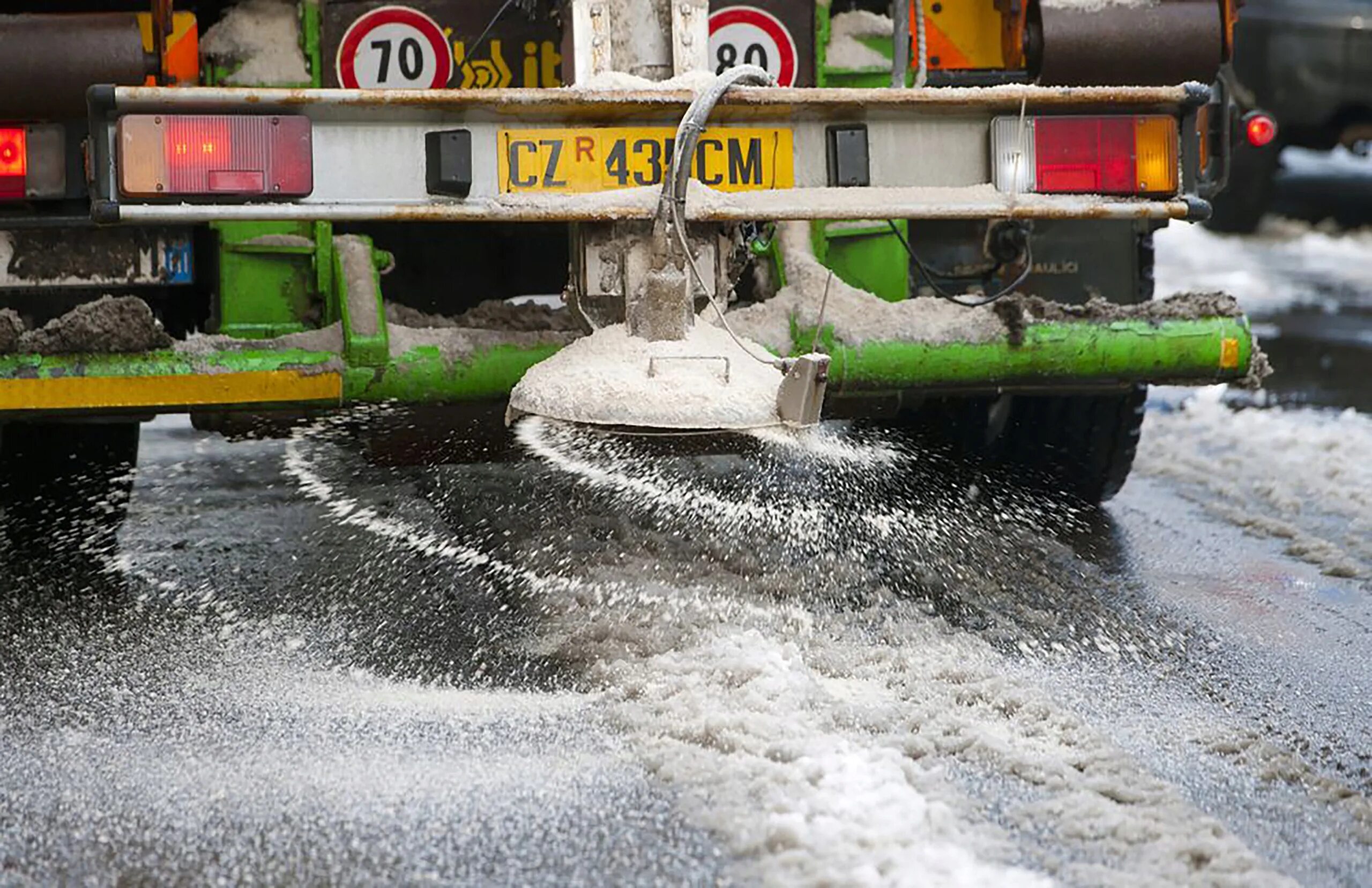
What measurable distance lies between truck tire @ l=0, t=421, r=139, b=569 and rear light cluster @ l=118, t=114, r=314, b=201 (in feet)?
4.34

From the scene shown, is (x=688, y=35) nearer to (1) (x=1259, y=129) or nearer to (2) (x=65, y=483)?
(2) (x=65, y=483)

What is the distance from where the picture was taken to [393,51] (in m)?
4.05

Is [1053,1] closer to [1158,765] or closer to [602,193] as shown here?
[602,193]

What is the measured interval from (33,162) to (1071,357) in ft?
6.91

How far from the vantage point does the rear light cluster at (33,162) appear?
356 centimetres

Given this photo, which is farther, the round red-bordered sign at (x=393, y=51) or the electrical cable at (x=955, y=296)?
the round red-bordered sign at (x=393, y=51)

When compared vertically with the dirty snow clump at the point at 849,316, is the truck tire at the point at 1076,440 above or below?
below

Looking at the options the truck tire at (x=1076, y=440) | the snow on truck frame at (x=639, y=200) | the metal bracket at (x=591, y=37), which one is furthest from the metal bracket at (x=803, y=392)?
the truck tire at (x=1076, y=440)

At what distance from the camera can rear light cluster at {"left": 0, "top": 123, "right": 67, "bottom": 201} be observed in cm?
356

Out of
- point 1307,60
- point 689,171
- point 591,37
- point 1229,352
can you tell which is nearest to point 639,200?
point 689,171

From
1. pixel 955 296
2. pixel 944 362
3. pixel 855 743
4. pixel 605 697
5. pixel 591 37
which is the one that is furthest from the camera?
pixel 955 296

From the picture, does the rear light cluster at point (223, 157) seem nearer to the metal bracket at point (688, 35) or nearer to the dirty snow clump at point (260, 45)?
the metal bracket at point (688, 35)

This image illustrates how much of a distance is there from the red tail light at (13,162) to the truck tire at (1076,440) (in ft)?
8.29

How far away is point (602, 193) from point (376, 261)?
0.80 metres
